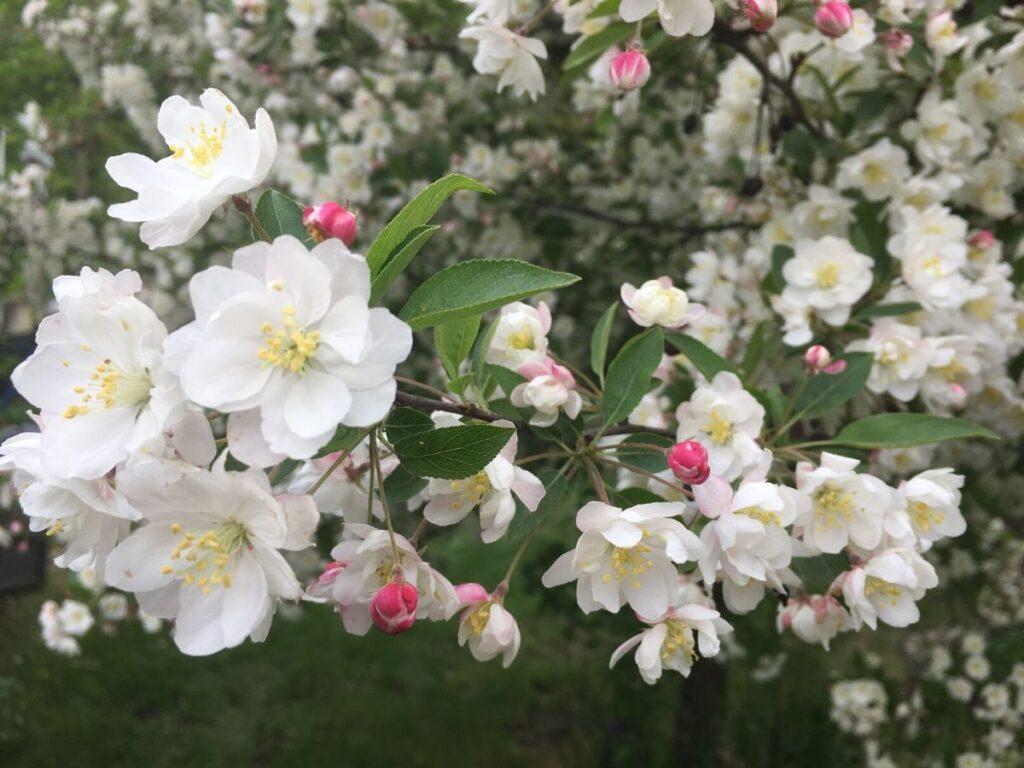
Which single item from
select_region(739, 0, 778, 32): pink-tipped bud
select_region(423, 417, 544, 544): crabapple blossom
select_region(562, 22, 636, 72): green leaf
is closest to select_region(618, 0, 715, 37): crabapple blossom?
select_region(739, 0, 778, 32): pink-tipped bud

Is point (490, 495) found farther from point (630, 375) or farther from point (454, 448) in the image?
point (630, 375)

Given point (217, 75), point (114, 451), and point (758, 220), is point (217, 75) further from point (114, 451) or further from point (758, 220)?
point (114, 451)

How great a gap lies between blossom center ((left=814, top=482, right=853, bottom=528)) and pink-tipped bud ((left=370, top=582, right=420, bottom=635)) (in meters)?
0.62

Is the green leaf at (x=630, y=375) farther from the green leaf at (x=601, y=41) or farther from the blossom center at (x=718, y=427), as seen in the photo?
the green leaf at (x=601, y=41)

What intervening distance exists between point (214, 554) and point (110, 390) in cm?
21

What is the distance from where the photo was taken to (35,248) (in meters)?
4.84

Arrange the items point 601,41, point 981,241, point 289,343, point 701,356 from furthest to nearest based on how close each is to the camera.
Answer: point 981,241, point 601,41, point 701,356, point 289,343

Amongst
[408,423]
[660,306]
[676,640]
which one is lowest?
[676,640]

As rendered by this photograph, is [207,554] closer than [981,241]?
Yes

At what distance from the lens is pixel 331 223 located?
3.14ft

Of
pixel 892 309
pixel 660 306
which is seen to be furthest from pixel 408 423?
pixel 892 309

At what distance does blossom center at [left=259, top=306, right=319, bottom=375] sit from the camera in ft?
2.90

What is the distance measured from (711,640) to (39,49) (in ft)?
20.4

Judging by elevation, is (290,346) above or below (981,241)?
above
